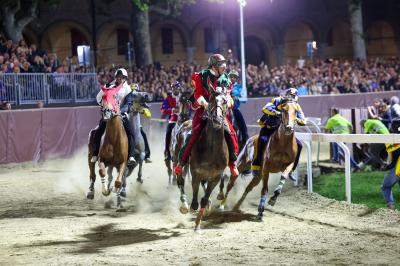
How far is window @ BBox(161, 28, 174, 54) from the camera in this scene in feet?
147

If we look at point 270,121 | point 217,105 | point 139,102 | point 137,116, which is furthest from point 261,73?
point 217,105

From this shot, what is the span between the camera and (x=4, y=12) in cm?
3014

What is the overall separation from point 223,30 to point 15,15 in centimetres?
1624

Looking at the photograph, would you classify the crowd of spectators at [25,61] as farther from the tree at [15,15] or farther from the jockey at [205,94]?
the jockey at [205,94]

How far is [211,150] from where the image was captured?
11.4 meters

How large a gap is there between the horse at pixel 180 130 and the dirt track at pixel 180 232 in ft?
3.04

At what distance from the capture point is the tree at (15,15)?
3023 centimetres

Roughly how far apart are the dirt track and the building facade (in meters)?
23.2

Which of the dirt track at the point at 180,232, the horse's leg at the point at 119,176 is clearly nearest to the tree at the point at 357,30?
the dirt track at the point at 180,232

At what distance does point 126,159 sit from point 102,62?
2738 centimetres

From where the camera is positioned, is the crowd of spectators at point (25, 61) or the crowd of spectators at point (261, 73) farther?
the crowd of spectators at point (261, 73)

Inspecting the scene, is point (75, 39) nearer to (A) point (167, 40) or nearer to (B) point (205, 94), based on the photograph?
(A) point (167, 40)

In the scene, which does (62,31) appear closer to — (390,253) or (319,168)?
(319,168)

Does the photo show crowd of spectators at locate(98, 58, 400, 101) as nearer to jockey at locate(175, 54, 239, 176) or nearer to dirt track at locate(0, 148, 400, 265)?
dirt track at locate(0, 148, 400, 265)
